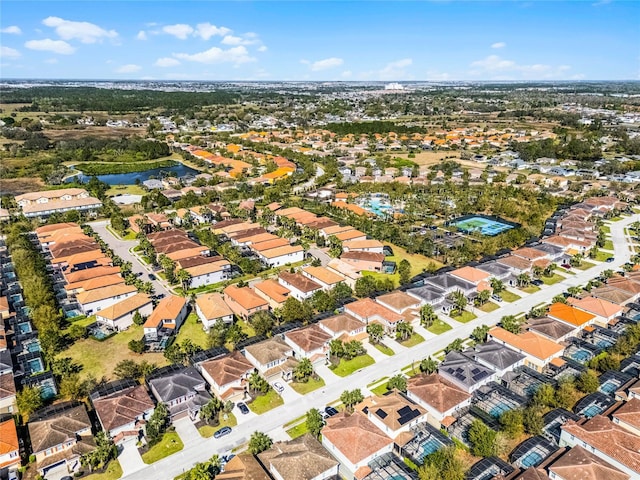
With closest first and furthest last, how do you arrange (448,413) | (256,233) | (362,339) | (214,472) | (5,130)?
(214,472), (448,413), (362,339), (256,233), (5,130)

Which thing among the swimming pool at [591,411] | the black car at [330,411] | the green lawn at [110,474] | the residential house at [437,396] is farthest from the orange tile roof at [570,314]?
the green lawn at [110,474]

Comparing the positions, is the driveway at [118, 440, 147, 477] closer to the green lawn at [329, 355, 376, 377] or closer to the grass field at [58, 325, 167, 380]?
the grass field at [58, 325, 167, 380]

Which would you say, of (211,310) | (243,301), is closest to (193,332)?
(211,310)

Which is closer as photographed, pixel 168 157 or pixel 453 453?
pixel 453 453

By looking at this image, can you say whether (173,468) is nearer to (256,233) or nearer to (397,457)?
(397,457)

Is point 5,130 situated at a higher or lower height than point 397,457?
higher

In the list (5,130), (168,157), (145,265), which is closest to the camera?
(145,265)

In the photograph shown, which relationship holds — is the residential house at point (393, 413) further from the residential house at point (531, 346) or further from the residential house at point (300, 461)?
the residential house at point (531, 346)

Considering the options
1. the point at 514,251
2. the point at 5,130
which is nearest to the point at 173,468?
the point at 514,251
